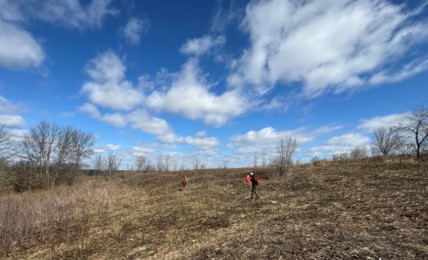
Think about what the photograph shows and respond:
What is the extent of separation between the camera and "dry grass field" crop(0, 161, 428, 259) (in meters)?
8.91

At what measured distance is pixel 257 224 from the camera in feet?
41.3

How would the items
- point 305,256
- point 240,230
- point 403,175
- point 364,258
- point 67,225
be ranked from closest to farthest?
1. point 364,258
2. point 305,256
3. point 240,230
4. point 67,225
5. point 403,175

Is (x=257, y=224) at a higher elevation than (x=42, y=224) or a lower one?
higher

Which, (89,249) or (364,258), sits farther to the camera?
(89,249)

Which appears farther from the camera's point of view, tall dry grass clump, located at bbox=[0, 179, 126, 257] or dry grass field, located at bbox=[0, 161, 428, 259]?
tall dry grass clump, located at bbox=[0, 179, 126, 257]

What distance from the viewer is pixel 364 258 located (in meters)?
7.42

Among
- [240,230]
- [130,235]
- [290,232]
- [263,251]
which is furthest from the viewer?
[130,235]

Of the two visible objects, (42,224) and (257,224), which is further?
(42,224)

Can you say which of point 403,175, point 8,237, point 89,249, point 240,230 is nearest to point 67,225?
point 8,237

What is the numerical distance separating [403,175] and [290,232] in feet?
40.9

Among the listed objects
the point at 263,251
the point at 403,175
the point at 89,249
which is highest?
the point at 403,175

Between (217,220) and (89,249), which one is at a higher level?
(217,220)

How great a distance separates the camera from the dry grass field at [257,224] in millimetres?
8914

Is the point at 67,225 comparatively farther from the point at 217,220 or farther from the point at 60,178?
the point at 60,178
